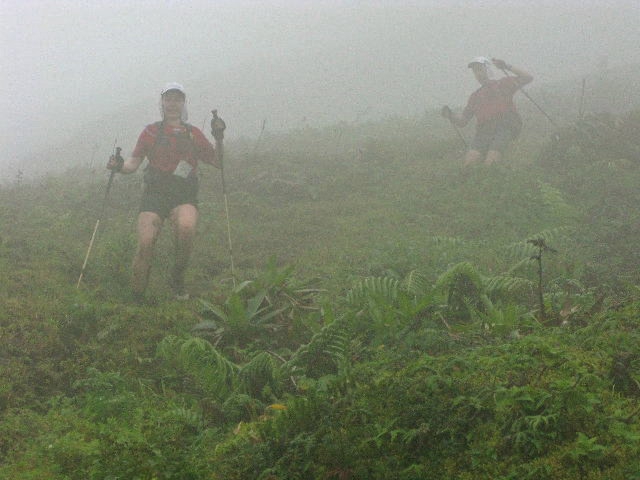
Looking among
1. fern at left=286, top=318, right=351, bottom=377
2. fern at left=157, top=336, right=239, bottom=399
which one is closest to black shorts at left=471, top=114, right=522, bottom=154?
fern at left=286, top=318, right=351, bottom=377

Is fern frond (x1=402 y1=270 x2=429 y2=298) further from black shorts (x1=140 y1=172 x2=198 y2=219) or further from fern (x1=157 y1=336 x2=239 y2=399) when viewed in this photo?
black shorts (x1=140 y1=172 x2=198 y2=219)

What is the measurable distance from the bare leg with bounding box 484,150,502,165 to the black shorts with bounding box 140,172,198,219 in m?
6.51

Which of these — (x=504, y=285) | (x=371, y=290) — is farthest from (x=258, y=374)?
(x=504, y=285)

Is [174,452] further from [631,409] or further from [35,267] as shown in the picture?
[35,267]

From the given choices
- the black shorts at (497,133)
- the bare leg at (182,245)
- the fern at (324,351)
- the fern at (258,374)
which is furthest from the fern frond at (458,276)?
the black shorts at (497,133)

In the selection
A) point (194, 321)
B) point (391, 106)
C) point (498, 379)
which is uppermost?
point (391, 106)

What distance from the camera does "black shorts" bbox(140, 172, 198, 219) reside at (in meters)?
8.27

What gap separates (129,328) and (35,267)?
91.2 inches

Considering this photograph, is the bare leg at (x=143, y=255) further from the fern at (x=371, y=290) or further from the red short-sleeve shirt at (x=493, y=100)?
the red short-sleeve shirt at (x=493, y=100)

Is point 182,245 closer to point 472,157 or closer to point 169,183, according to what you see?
point 169,183

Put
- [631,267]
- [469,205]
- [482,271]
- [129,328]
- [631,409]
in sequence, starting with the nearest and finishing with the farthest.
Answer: [631,409], [129,328], [631,267], [482,271], [469,205]

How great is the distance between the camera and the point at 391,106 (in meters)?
30.5

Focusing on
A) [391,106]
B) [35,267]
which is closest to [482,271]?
[35,267]

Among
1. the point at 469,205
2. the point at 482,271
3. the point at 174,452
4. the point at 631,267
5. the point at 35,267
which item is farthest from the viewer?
the point at 469,205
